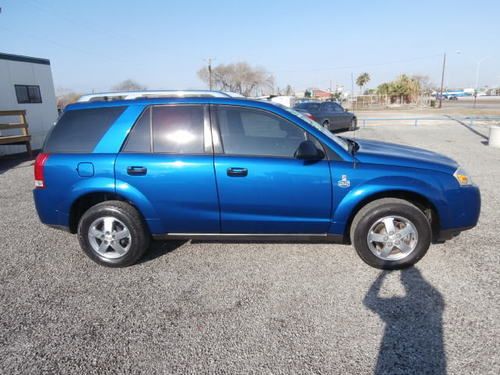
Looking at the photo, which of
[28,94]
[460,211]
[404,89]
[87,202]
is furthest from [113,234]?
[404,89]

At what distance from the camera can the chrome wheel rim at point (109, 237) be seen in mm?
3451

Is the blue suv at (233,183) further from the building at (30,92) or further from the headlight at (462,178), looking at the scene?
the building at (30,92)

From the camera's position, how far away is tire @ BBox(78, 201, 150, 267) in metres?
3.39

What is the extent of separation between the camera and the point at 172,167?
3.25 metres

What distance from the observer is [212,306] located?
2859mm

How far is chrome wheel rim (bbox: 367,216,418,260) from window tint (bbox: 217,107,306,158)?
1144 mm

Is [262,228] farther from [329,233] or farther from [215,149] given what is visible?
[215,149]

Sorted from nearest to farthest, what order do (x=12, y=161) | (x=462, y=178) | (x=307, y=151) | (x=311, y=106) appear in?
(x=307, y=151) < (x=462, y=178) < (x=12, y=161) < (x=311, y=106)

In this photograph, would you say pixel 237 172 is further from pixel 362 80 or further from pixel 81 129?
pixel 362 80

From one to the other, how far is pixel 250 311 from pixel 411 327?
1268 millimetres

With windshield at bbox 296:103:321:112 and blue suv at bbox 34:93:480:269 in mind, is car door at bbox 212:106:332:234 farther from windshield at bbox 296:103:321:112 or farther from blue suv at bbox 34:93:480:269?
windshield at bbox 296:103:321:112

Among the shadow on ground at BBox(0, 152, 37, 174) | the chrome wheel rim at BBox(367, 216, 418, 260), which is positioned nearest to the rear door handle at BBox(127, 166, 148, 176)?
the chrome wheel rim at BBox(367, 216, 418, 260)

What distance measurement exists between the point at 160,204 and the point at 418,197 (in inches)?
103

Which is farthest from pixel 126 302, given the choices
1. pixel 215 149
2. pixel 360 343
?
pixel 360 343
